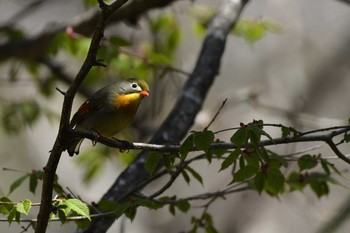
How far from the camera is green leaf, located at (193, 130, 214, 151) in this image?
7.74ft

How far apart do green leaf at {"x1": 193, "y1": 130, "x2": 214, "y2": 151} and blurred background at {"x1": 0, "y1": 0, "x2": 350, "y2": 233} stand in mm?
3248

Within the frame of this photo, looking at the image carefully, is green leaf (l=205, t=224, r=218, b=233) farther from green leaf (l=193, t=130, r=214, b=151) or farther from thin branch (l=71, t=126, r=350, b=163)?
green leaf (l=193, t=130, r=214, b=151)

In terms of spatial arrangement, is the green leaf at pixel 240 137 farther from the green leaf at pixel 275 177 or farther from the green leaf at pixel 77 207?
the green leaf at pixel 77 207

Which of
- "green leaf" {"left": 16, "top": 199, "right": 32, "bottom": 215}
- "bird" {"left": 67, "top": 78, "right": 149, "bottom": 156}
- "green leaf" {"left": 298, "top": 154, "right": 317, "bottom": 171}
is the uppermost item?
"bird" {"left": 67, "top": 78, "right": 149, "bottom": 156}

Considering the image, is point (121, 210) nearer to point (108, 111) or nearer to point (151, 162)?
point (151, 162)

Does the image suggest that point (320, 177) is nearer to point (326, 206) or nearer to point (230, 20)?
point (230, 20)

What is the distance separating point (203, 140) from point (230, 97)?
14.4 feet

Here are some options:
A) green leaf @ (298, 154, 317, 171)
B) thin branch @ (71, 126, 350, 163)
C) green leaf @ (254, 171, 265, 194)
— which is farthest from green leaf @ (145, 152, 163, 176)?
green leaf @ (298, 154, 317, 171)

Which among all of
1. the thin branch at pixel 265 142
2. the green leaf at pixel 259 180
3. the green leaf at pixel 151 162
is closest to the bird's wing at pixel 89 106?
the thin branch at pixel 265 142

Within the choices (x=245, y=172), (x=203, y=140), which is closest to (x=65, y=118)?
(x=203, y=140)

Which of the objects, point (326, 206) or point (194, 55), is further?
point (194, 55)

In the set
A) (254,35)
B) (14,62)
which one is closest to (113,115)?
(254,35)

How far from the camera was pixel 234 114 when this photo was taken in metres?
7.05

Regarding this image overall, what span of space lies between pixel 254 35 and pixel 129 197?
2.37 m
